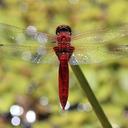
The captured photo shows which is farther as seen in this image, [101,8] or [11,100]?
[101,8]

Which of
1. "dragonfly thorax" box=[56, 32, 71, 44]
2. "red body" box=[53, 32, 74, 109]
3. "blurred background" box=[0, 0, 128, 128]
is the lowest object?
"blurred background" box=[0, 0, 128, 128]

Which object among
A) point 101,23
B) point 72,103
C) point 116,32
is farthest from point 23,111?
point 116,32

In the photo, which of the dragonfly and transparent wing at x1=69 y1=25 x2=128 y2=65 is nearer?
the dragonfly

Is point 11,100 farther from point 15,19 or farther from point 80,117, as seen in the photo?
point 15,19

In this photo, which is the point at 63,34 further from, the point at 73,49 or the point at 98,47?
the point at 98,47

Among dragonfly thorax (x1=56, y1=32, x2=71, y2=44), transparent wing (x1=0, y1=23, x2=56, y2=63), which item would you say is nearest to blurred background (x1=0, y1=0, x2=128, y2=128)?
transparent wing (x1=0, y1=23, x2=56, y2=63)

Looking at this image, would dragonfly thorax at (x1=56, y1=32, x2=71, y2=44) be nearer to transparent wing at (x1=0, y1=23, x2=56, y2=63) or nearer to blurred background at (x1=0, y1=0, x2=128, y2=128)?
transparent wing at (x1=0, y1=23, x2=56, y2=63)

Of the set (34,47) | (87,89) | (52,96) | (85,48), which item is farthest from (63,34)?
(52,96)
